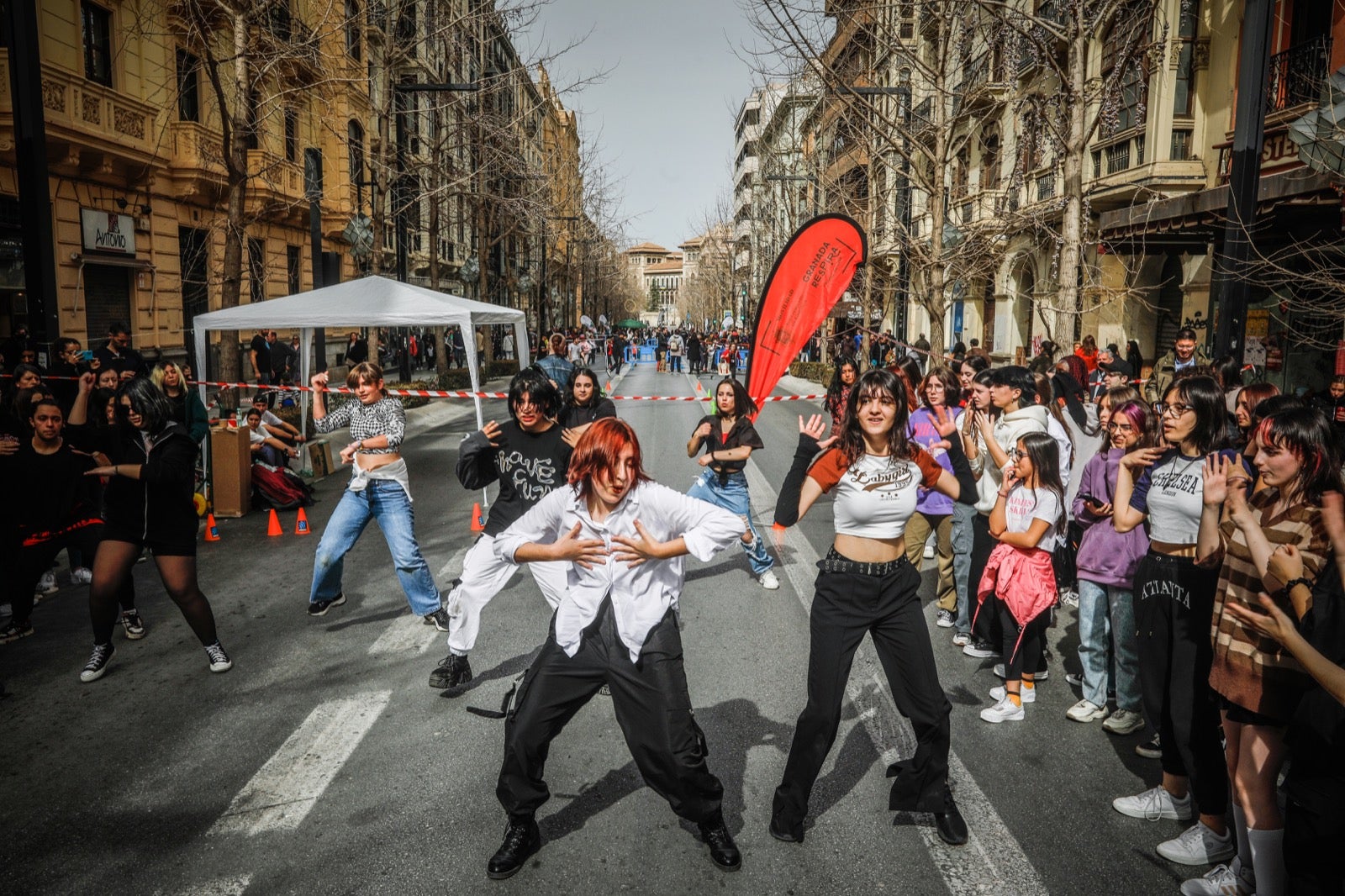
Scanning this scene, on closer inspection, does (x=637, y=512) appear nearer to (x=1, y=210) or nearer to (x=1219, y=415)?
(x=1219, y=415)

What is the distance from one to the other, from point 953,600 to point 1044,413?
57.9 inches

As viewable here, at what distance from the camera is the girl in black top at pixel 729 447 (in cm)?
695

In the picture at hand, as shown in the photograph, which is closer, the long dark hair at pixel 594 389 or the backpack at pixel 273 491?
the long dark hair at pixel 594 389

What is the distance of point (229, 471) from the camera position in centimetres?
999

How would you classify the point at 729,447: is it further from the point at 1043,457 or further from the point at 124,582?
the point at 124,582

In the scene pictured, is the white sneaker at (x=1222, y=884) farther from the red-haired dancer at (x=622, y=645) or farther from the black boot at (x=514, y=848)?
the black boot at (x=514, y=848)

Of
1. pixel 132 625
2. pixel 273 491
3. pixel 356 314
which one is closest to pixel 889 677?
pixel 132 625

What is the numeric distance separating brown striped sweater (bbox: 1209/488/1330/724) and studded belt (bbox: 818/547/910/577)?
1.11 metres

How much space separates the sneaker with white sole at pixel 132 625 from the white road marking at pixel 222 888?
3.32 m

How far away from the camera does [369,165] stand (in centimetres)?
2055

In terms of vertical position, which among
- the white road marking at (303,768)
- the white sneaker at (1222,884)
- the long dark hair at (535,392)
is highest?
the long dark hair at (535,392)

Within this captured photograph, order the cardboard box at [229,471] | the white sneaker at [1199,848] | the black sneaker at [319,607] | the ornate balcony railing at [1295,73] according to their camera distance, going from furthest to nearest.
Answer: the ornate balcony railing at [1295,73], the cardboard box at [229,471], the black sneaker at [319,607], the white sneaker at [1199,848]

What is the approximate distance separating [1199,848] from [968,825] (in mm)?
838

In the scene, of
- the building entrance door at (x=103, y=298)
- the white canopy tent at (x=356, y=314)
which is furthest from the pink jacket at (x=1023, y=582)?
the building entrance door at (x=103, y=298)
